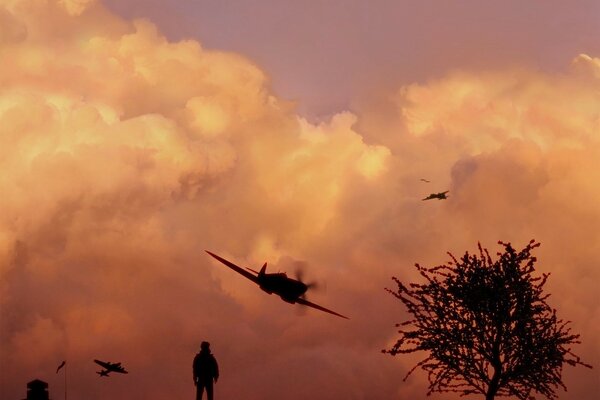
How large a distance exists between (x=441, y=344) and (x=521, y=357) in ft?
13.2

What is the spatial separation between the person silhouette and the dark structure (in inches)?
339

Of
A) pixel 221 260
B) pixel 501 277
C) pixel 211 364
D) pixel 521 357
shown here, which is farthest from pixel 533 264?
pixel 211 364

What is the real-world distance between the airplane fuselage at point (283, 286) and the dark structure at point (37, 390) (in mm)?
17907

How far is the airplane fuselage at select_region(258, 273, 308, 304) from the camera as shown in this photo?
44.0 meters

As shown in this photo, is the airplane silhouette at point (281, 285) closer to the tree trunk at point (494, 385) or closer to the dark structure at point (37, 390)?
the tree trunk at point (494, 385)

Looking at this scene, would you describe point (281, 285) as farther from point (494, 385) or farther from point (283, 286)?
point (494, 385)

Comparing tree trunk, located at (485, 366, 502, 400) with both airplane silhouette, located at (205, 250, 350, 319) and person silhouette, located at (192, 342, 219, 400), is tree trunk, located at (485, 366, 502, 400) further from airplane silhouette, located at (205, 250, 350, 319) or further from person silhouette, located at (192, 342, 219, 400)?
person silhouette, located at (192, 342, 219, 400)

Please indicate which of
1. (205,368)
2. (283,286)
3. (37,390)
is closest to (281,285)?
(283,286)

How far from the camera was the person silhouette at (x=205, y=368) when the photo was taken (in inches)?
1374

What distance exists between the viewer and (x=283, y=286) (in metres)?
44.2

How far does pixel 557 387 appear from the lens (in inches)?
1816

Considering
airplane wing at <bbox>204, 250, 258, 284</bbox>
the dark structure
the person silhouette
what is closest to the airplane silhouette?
airplane wing at <bbox>204, 250, 258, 284</bbox>

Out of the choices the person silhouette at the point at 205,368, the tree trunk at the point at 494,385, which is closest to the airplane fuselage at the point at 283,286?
the person silhouette at the point at 205,368

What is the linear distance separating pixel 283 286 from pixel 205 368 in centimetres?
999
